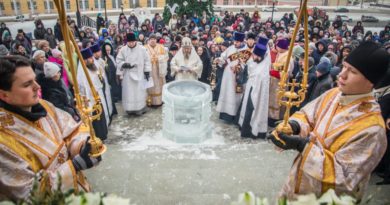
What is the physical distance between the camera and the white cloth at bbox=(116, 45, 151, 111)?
7.34 metres

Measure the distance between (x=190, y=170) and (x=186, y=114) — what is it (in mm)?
1723

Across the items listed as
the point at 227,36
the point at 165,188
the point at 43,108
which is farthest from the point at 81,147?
the point at 227,36

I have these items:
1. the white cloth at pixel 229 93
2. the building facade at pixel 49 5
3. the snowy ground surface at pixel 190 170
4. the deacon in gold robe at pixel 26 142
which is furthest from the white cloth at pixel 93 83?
the building facade at pixel 49 5

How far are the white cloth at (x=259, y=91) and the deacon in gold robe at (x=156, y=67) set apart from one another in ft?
8.88

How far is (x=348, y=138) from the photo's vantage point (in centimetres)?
231

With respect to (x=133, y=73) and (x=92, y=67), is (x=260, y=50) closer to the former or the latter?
(x=133, y=73)

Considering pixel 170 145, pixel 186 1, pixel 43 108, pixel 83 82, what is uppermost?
pixel 186 1

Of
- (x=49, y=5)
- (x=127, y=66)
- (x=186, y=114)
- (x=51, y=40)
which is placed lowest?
(x=186, y=114)

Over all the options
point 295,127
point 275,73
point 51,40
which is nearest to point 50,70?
point 295,127

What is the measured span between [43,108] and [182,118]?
3972 millimetres

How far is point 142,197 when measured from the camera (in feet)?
13.0

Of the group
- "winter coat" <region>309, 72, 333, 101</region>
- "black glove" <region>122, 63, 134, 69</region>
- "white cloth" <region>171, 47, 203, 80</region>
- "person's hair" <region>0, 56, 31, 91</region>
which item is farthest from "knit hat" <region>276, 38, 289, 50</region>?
"person's hair" <region>0, 56, 31, 91</region>

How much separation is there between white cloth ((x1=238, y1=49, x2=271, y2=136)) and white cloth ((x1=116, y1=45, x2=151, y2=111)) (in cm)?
267

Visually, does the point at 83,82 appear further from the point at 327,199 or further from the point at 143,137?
the point at 327,199
